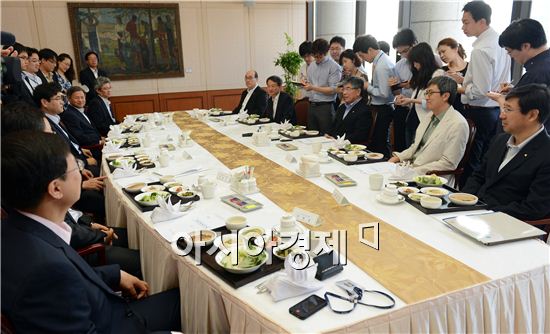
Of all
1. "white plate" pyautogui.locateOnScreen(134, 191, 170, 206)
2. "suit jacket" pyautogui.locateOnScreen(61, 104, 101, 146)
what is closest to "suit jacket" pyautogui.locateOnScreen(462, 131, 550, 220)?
"white plate" pyautogui.locateOnScreen(134, 191, 170, 206)

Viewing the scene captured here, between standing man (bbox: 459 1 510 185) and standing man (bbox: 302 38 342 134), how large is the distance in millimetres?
1855

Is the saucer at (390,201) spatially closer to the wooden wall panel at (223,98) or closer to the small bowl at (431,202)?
the small bowl at (431,202)

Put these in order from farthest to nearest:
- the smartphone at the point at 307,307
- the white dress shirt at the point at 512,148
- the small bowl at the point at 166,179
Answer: the small bowl at the point at 166,179, the white dress shirt at the point at 512,148, the smartphone at the point at 307,307

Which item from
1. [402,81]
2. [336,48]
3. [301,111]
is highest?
[336,48]

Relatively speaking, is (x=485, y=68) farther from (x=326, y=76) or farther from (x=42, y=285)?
(x=42, y=285)

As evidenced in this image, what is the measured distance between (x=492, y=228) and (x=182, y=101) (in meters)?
→ 7.00

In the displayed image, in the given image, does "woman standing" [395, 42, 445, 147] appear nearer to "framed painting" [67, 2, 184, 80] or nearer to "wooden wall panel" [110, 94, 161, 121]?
"framed painting" [67, 2, 184, 80]

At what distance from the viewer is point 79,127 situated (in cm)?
404

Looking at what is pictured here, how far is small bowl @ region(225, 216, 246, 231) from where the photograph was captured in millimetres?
1661

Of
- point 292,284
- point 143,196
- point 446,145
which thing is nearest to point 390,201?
point 292,284

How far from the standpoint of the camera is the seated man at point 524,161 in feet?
6.27

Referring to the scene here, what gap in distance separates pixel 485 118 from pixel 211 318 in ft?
9.74

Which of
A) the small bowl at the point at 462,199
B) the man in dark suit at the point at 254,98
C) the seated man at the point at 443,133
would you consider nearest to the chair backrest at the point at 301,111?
the man in dark suit at the point at 254,98

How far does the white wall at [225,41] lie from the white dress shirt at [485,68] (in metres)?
5.51
